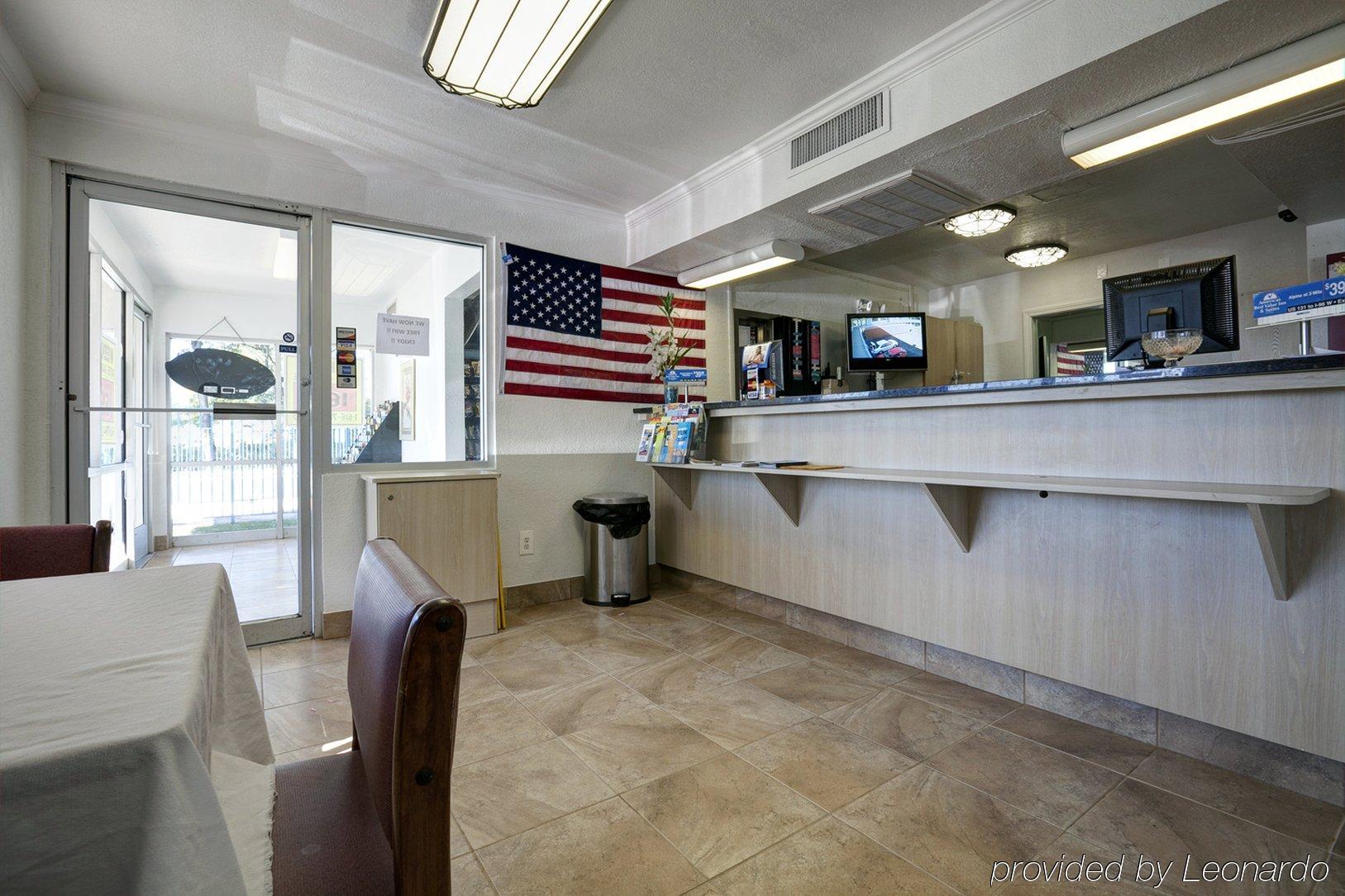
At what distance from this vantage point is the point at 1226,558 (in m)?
2.01

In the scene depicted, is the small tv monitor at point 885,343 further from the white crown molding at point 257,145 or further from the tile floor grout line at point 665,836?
the tile floor grout line at point 665,836

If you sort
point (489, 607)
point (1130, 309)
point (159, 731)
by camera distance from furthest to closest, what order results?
point (489, 607), point (1130, 309), point (159, 731)

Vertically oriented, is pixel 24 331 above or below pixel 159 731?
above

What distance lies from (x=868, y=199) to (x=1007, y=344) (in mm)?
4370

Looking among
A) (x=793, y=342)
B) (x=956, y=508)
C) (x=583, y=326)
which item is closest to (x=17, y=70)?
(x=583, y=326)

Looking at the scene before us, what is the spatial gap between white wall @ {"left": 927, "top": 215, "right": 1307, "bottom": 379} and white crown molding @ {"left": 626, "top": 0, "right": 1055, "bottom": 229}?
9.94 feet

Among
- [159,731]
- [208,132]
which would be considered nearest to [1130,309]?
[159,731]

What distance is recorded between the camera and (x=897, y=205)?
3412mm

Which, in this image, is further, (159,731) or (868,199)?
(868,199)

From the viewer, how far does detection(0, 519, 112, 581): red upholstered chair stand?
1560 mm

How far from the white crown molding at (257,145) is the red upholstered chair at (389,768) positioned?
10.7 ft

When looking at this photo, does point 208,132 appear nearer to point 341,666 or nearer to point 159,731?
point 341,666

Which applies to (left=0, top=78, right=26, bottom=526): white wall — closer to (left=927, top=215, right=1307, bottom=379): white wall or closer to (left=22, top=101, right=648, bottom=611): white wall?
(left=22, top=101, right=648, bottom=611): white wall

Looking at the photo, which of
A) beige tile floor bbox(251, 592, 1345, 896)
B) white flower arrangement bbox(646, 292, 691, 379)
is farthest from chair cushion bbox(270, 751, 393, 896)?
white flower arrangement bbox(646, 292, 691, 379)
